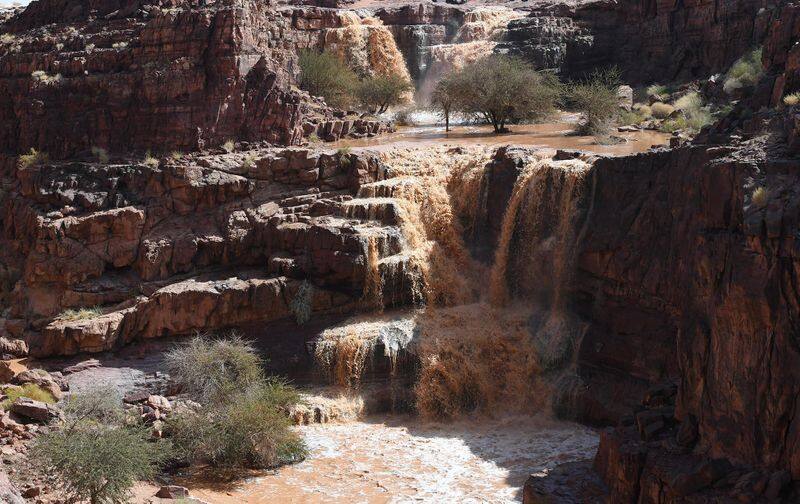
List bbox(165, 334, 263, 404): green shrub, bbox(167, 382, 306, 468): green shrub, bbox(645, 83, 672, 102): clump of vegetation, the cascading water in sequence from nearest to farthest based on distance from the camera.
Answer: bbox(167, 382, 306, 468): green shrub → bbox(165, 334, 263, 404): green shrub → the cascading water → bbox(645, 83, 672, 102): clump of vegetation

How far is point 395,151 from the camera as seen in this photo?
28656mm

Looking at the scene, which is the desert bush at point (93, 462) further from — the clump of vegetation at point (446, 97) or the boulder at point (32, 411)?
the clump of vegetation at point (446, 97)

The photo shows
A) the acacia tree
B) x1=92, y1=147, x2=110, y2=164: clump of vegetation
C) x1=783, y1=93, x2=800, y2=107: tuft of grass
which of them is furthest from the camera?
the acacia tree

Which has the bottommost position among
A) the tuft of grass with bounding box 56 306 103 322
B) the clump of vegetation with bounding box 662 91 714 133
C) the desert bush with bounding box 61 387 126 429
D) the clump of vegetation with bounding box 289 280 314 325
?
the desert bush with bounding box 61 387 126 429

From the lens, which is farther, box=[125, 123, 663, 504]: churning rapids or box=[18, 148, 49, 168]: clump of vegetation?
box=[18, 148, 49, 168]: clump of vegetation

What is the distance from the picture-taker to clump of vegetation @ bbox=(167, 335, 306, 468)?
2064 cm

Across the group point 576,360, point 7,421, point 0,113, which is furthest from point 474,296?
point 0,113

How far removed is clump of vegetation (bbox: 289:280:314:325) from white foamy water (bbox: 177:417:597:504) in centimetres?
315

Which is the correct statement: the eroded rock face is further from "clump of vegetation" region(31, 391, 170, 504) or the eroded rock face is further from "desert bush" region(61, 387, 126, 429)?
"clump of vegetation" region(31, 391, 170, 504)

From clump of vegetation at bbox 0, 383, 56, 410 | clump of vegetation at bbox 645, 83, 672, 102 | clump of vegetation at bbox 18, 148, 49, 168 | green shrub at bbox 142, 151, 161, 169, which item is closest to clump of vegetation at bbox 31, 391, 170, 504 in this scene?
clump of vegetation at bbox 0, 383, 56, 410

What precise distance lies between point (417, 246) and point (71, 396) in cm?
915

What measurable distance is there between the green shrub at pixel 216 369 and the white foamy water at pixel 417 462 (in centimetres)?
183

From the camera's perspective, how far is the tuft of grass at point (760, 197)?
46.8ft

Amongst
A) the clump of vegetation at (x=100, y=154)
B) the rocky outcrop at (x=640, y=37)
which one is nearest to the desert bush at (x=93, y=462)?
the clump of vegetation at (x=100, y=154)
